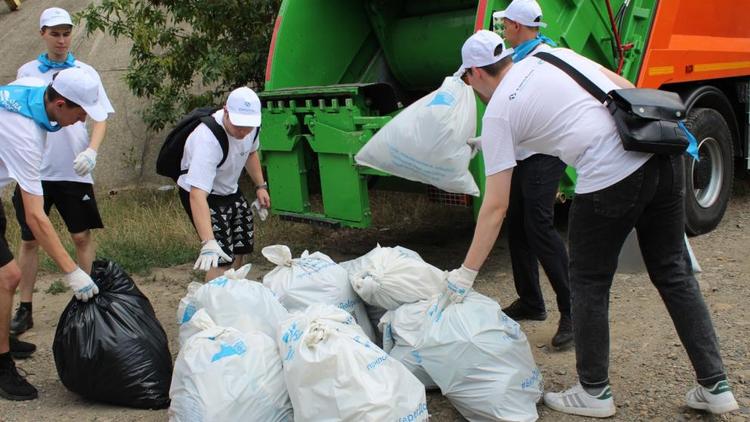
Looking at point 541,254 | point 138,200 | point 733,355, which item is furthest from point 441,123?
point 138,200

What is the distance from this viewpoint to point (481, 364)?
8.21ft

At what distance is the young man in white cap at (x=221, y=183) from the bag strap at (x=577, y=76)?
1.32 meters

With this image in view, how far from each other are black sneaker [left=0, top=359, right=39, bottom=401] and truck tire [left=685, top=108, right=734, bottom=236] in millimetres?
3868

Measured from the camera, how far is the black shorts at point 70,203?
368 cm

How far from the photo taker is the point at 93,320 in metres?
2.83

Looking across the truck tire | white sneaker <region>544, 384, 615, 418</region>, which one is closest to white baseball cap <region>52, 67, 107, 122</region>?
white sneaker <region>544, 384, 615, 418</region>

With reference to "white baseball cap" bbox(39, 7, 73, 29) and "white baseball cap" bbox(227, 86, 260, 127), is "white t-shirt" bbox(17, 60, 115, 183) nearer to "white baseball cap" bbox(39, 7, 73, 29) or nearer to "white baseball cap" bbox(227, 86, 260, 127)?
"white baseball cap" bbox(39, 7, 73, 29)

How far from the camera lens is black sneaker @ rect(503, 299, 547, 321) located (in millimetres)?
3445

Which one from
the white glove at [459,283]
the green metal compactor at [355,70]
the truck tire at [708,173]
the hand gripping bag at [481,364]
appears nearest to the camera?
the hand gripping bag at [481,364]

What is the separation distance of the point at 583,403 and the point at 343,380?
0.91 metres

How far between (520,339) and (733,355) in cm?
97

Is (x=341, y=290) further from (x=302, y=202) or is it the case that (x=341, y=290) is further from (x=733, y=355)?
(x=733, y=355)

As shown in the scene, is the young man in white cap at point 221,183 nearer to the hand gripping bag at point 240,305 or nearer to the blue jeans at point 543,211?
the hand gripping bag at point 240,305

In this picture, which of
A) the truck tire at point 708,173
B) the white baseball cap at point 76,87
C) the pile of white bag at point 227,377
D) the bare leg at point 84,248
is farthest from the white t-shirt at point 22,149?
the truck tire at point 708,173
